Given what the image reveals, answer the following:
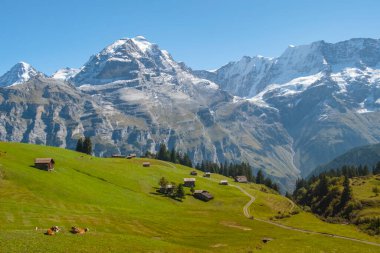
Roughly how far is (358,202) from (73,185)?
107375mm

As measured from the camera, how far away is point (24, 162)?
399ft

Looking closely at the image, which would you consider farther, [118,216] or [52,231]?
[118,216]

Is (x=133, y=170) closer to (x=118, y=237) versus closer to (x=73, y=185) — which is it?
(x=73, y=185)

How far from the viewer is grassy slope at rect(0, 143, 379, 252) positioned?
55328mm

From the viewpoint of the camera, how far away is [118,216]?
81.9 meters

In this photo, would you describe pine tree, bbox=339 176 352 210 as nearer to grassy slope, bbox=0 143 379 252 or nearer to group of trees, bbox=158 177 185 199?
grassy slope, bbox=0 143 379 252

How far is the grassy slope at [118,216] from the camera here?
55.3 metres

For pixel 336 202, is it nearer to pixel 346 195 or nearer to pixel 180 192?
pixel 346 195

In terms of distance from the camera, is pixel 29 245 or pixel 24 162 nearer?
pixel 29 245

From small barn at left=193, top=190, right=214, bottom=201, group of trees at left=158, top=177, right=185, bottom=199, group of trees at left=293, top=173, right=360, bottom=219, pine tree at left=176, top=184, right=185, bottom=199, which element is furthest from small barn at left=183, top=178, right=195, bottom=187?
group of trees at left=293, top=173, right=360, bottom=219

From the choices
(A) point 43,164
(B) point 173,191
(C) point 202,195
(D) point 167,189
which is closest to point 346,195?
(C) point 202,195

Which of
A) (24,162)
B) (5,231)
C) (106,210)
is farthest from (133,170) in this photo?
(5,231)

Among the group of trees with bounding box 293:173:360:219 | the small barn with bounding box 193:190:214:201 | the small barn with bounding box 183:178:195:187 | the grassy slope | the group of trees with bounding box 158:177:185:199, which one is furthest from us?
the group of trees with bounding box 293:173:360:219

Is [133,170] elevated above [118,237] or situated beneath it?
elevated above
